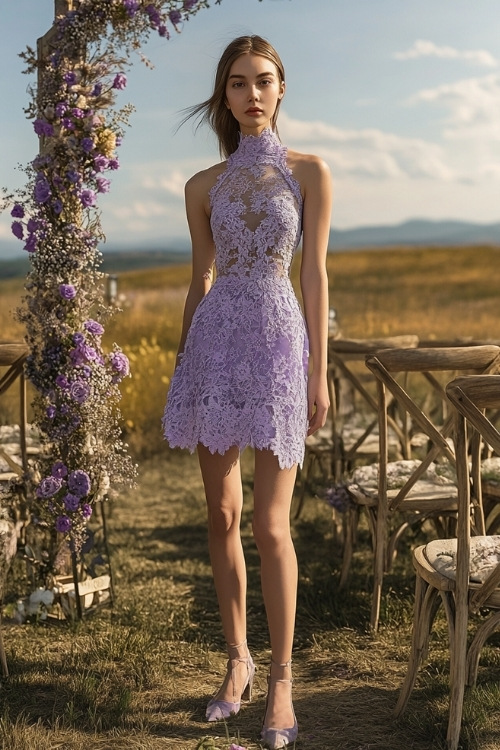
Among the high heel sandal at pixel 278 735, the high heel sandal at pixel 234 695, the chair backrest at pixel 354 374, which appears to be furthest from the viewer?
the chair backrest at pixel 354 374

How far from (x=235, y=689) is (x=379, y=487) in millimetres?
1083

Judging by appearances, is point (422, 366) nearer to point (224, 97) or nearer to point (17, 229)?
point (224, 97)

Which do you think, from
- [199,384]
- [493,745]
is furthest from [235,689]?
[199,384]

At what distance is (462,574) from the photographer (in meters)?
2.46

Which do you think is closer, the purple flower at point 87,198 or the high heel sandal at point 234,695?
the high heel sandal at point 234,695

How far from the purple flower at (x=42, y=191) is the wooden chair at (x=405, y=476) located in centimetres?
135

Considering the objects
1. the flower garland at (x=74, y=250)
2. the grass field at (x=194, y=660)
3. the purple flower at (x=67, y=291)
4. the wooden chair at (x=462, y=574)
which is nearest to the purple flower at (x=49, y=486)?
the flower garland at (x=74, y=250)

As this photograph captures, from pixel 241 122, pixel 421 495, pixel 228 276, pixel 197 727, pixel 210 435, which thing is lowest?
pixel 197 727

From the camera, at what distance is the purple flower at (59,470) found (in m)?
3.54

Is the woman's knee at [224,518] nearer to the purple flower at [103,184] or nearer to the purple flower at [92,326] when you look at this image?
the purple flower at [92,326]

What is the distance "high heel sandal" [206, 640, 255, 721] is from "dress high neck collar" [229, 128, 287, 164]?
1.53m

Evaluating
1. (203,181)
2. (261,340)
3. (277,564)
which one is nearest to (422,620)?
(277,564)

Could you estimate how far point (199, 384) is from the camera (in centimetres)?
271

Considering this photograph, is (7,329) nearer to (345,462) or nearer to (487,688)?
(345,462)
